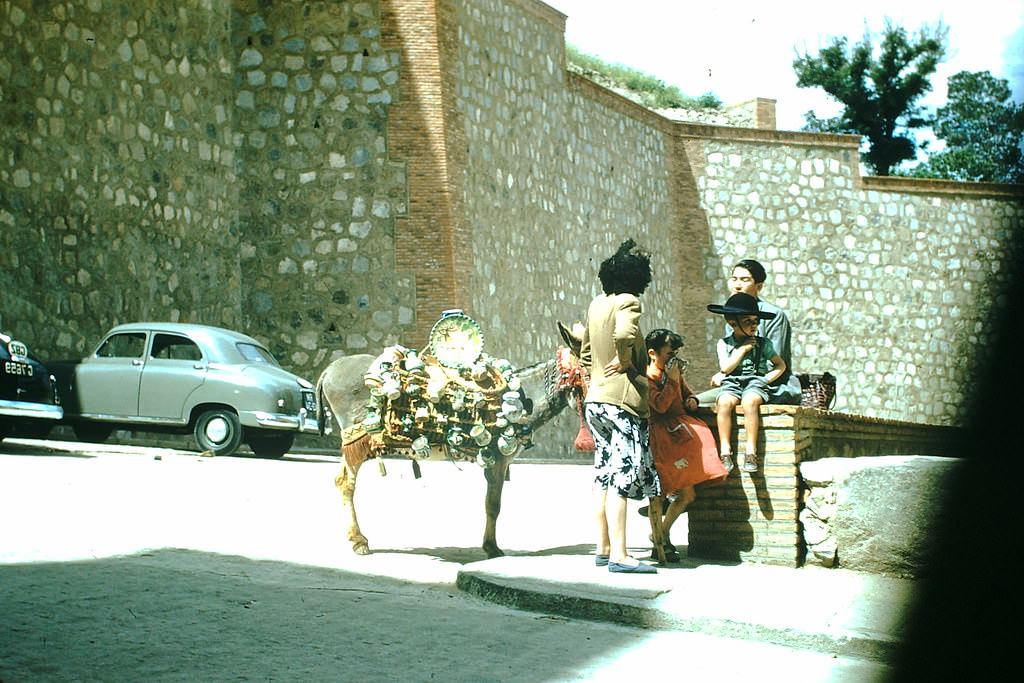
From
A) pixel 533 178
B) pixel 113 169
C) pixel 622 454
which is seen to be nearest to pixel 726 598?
pixel 622 454

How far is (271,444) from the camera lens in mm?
15469

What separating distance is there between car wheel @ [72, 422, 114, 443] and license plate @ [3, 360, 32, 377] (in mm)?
2165

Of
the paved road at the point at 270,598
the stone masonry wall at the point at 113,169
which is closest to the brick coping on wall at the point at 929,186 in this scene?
the stone masonry wall at the point at 113,169

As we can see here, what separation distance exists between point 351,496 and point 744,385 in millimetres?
2753

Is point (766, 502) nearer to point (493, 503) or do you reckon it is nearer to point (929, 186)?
point (493, 503)

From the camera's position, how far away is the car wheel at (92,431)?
14874mm

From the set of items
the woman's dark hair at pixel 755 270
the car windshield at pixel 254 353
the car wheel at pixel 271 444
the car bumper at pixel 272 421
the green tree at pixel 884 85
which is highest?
the green tree at pixel 884 85

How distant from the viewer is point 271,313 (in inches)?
764

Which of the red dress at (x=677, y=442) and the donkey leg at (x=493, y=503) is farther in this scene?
the donkey leg at (x=493, y=503)

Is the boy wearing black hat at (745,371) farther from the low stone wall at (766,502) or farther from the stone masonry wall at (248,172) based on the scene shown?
the stone masonry wall at (248,172)

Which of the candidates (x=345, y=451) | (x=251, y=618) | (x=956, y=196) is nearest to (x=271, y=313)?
(x=345, y=451)

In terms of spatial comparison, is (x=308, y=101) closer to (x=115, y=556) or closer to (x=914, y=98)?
(x=115, y=556)

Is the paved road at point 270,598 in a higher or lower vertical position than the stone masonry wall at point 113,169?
lower

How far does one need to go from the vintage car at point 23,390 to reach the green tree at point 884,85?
113ft
